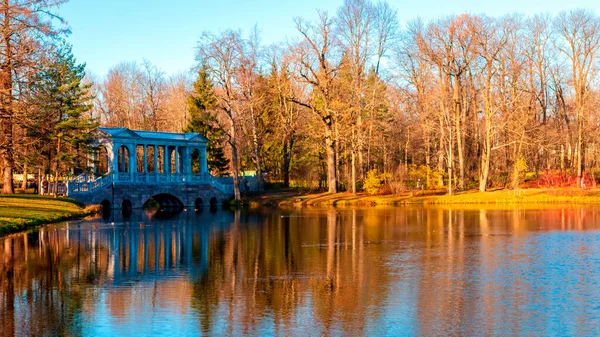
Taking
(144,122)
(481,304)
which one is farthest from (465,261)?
(144,122)

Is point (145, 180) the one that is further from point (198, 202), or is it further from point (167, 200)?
point (167, 200)

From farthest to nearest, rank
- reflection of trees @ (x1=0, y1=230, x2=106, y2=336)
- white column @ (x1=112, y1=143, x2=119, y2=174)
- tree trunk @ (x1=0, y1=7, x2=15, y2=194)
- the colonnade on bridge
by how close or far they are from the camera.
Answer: the colonnade on bridge, white column @ (x1=112, y1=143, x2=119, y2=174), tree trunk @ (x1=0, y1=7, x2=15, y2=194), reflection of trees @ (x1=0, y1=230, x2=106, y2=336)

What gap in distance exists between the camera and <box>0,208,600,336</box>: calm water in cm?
1251

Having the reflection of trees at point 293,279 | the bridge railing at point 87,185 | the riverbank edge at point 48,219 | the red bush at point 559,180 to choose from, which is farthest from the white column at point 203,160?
the reflection of trees at point 293,279

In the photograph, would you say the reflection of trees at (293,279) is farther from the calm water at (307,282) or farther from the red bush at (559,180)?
the red bush at (559,180)

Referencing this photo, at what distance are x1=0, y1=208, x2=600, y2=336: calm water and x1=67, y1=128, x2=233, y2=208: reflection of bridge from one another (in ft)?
66.5

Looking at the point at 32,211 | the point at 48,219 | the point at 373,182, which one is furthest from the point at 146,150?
the point at 48,219

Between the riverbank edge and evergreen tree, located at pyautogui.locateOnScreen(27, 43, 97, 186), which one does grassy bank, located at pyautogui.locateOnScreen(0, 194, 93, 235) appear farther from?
Answer: evergreen tree, located at pyautogui.locateOnScreen(27, 43, 97, 186)

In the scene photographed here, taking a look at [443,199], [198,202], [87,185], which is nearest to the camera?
[87,185]

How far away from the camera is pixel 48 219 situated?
3494 cm

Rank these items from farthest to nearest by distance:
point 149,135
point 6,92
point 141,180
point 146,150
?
point 146,150, point 149,135, point 141,180, point 6,92

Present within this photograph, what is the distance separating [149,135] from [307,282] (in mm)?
40776

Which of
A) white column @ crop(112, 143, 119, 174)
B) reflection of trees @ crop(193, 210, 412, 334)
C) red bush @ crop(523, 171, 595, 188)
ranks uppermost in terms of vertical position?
white column @ crop(112, 143, 119, 174)

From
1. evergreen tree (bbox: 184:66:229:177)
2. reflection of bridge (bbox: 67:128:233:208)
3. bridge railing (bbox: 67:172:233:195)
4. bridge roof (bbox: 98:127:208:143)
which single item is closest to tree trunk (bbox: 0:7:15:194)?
bridge railing (bbox: 67:172:233:195)
